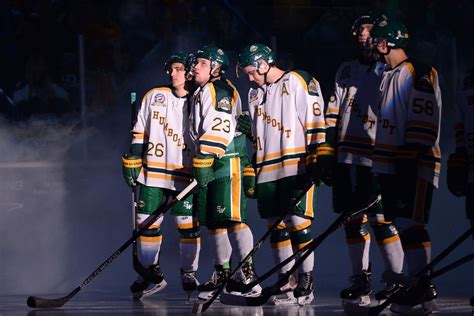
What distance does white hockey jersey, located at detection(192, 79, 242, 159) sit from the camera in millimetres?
6910

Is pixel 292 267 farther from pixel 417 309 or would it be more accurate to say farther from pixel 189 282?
pixel 189 282

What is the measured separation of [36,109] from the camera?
921cm

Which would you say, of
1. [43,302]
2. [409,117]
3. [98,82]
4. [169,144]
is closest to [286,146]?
[169,144]

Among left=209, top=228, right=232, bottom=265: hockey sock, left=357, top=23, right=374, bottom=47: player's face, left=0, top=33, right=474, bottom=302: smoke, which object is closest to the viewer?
left=357, top=23, right=374, bottom=47: player's face

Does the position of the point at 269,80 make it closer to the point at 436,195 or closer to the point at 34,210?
the point at 436,195

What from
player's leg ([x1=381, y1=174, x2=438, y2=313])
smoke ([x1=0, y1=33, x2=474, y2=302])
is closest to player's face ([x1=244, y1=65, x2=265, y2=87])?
player's leg ([x1=381, y1=174, x2=438, y2=313])

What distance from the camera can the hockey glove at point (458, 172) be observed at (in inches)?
237

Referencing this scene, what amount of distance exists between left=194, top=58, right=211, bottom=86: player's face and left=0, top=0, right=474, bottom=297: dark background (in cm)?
183

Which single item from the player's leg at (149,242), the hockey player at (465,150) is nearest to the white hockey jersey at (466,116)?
the hockey player at (465,150)

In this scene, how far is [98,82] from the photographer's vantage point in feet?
30.1

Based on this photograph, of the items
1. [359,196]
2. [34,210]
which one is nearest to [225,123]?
[359,196]

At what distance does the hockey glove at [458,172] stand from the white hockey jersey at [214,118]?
51.2 inches

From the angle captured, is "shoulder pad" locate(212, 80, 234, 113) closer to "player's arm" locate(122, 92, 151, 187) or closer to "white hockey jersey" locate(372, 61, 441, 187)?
"player's arm" locate(122, 92, 151, 187)

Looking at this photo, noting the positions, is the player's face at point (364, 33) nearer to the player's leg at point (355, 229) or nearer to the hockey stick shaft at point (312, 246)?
the player's leg at point (355, 229)
